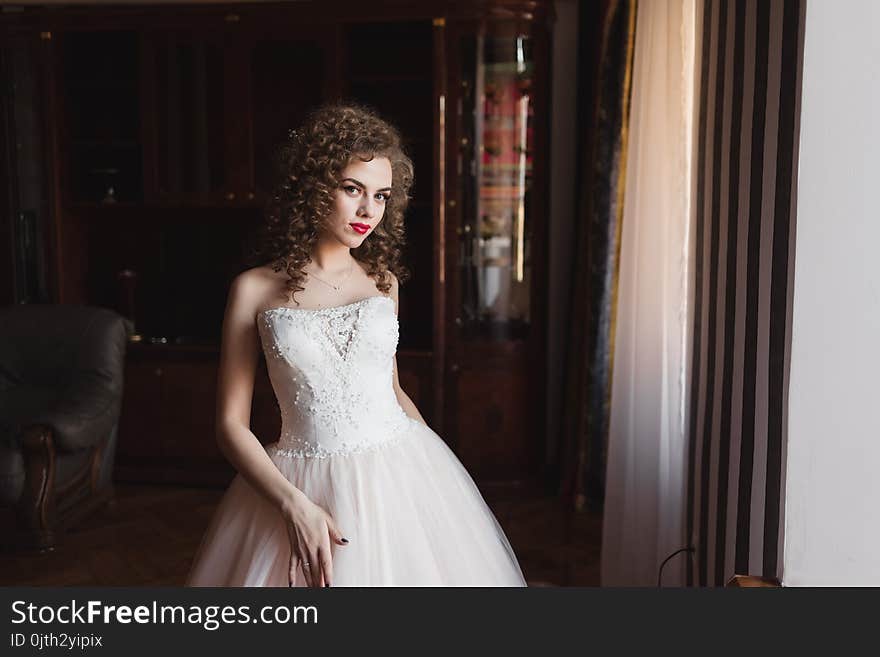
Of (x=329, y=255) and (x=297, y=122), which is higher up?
(x=297, y=122)

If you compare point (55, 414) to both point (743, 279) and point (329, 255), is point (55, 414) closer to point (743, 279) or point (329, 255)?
point (329, 255)

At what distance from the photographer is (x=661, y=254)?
2590 millimetres

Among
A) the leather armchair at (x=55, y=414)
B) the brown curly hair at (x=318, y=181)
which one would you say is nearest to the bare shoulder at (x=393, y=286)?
the brown curly hair at (x=318, y=181)

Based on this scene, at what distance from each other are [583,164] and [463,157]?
0.56 m

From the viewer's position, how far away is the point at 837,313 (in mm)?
1434

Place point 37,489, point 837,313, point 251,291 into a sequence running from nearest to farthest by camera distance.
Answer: point 837,313, point 251,291, point 37,489

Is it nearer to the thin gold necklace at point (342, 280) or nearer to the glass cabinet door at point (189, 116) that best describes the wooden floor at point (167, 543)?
the glass cabinet door at point (189, 116)

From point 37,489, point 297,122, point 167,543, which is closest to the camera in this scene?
point 37,489

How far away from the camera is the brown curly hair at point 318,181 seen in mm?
1463

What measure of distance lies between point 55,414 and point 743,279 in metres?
2.75

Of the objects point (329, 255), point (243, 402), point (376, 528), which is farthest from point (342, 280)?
point (376, 528)

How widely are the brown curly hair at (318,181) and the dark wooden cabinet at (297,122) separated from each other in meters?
2.25

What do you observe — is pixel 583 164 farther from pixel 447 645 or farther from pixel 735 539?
pixel 447 645

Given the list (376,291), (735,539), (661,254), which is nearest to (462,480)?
(376,291)
